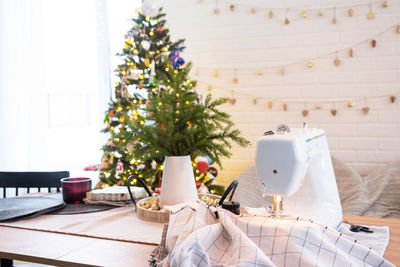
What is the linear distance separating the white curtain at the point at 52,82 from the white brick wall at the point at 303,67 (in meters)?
0.84

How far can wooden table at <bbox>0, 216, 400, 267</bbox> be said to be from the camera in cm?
99

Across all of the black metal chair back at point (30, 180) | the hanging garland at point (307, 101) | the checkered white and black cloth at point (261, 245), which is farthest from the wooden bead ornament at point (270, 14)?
the checkered white and black cloth at point (261, 245)

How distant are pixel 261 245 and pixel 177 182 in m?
0.46

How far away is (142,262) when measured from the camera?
98cm

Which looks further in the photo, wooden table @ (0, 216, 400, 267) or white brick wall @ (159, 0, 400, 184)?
white brick wall @ (159, 0, 400, 184)

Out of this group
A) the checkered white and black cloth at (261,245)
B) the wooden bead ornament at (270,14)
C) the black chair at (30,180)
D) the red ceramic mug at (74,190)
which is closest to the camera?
the checkered white and black cloth at (261,245)

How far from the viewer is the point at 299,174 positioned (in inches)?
42.7

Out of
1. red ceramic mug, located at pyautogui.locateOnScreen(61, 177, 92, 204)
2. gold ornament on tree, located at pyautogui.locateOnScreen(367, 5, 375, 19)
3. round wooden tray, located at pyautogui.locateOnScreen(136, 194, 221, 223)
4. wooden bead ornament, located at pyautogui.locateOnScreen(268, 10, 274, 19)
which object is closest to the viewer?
round wooden tray, located at pyautogui.locateOnScreen(136, 194, 221, 223)

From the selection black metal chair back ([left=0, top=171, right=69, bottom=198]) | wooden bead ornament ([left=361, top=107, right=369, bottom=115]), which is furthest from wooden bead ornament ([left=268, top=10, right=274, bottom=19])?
black metal chair back ([left=0, top=171, right=69, bottom=198])

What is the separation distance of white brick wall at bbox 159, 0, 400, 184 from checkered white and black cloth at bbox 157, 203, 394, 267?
2386mm

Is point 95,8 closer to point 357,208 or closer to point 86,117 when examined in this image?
point 86,117

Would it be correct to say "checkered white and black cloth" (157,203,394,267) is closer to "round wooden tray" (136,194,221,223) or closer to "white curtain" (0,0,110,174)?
"round wooden tray" (136,194,221,223)

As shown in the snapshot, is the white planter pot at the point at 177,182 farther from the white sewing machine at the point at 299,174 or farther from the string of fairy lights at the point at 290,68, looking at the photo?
the string of fairy lights at the point at 290,68

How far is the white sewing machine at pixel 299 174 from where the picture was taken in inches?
41.3
